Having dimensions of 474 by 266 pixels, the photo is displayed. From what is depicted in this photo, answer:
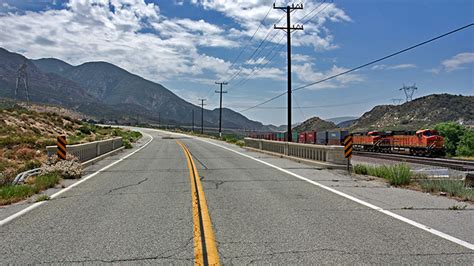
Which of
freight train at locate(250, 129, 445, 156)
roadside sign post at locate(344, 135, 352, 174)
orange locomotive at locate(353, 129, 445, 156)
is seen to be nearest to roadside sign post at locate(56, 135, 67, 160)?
roadside sign post at locate(344, 135, 352, 174)

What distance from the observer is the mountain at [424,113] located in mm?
103562

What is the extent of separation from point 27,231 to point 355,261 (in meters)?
5.42

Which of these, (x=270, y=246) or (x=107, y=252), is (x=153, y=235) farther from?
(x=270, y=246)

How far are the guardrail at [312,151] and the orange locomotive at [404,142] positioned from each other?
53.6 feet

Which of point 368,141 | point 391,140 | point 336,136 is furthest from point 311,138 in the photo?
point 391,140

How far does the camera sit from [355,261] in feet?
18.9

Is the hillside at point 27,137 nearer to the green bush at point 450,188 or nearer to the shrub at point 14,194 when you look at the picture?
the shrub at point 14,194

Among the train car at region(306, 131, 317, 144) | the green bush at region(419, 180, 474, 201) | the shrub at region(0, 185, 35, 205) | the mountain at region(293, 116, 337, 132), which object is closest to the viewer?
the shrub at region(0, 185, 35, 205)

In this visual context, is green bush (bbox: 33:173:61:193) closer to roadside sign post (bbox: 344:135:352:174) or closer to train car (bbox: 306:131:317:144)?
roadside sign post (bbox: 344:135:352:174)

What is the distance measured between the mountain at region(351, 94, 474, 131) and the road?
93.8m

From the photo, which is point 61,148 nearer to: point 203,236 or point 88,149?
point 88,149

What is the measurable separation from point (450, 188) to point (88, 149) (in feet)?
54.0

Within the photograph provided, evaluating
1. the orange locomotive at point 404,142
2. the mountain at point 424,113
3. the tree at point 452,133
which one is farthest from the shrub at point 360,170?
the mountain at point 424,113

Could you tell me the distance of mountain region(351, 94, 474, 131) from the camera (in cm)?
10356
